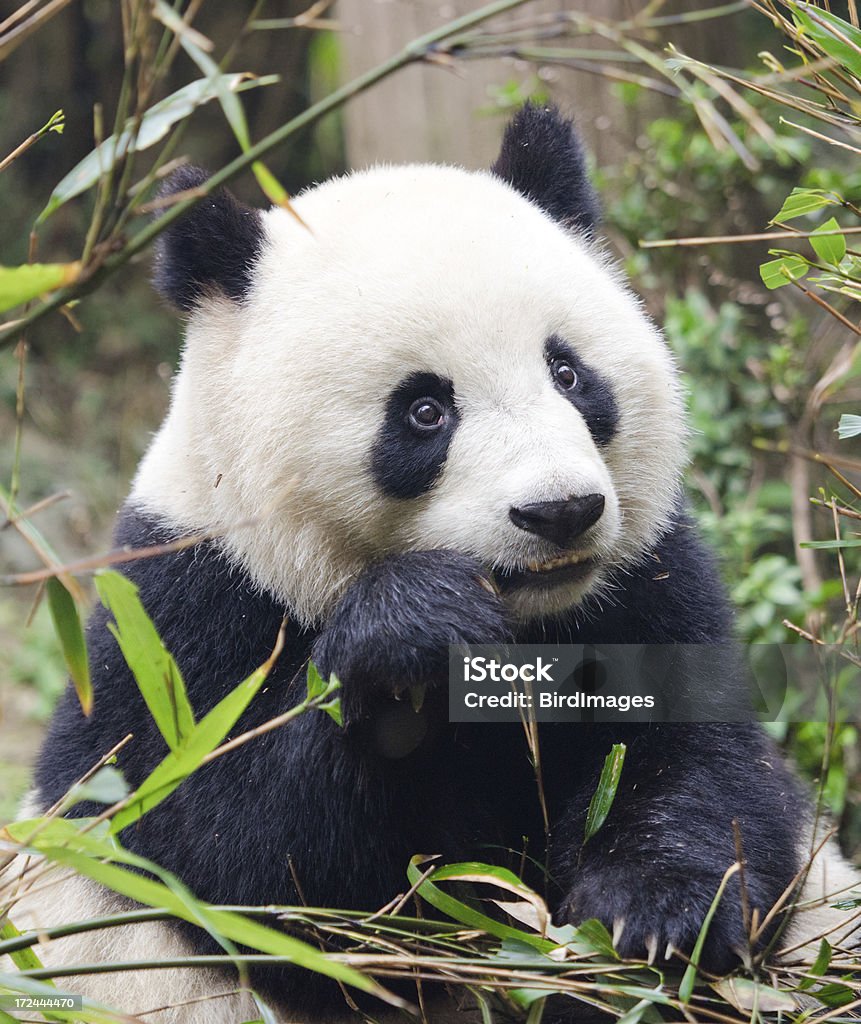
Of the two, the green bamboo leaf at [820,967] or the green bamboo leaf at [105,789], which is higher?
the green bamboo leaf at [105,789]

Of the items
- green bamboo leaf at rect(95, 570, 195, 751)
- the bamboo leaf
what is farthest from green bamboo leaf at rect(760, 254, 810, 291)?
the bamboo leaf

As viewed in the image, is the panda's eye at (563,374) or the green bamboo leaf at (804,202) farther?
the panda's eye at (563,374)

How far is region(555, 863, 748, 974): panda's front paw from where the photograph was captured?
198cm

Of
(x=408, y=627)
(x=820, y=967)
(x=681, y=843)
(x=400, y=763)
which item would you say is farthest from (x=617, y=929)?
(x=408, y=627)

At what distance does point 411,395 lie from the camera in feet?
7.62

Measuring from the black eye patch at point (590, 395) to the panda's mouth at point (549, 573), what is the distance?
354 mm

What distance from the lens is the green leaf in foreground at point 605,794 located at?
7.20 ft

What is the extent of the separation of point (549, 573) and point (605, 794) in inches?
18.1

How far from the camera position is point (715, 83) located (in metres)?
1.78

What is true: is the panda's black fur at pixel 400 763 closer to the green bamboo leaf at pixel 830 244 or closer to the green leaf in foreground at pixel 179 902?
the green bamboo leaf at pixel 830 244

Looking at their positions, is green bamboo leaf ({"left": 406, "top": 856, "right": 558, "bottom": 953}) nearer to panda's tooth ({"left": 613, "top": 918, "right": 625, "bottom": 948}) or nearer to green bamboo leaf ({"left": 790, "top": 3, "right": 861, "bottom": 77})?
panda's tooth ({"left": 613, "top": 918, "right": 625, "bottom": 948})

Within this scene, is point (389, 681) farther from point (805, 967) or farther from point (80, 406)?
point (80, 406)

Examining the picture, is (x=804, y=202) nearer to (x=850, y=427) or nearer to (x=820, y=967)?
(x=850, y=427)

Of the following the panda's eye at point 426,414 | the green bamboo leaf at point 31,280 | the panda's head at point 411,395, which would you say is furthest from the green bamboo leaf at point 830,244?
the green bamboo leaf at point 31,280
